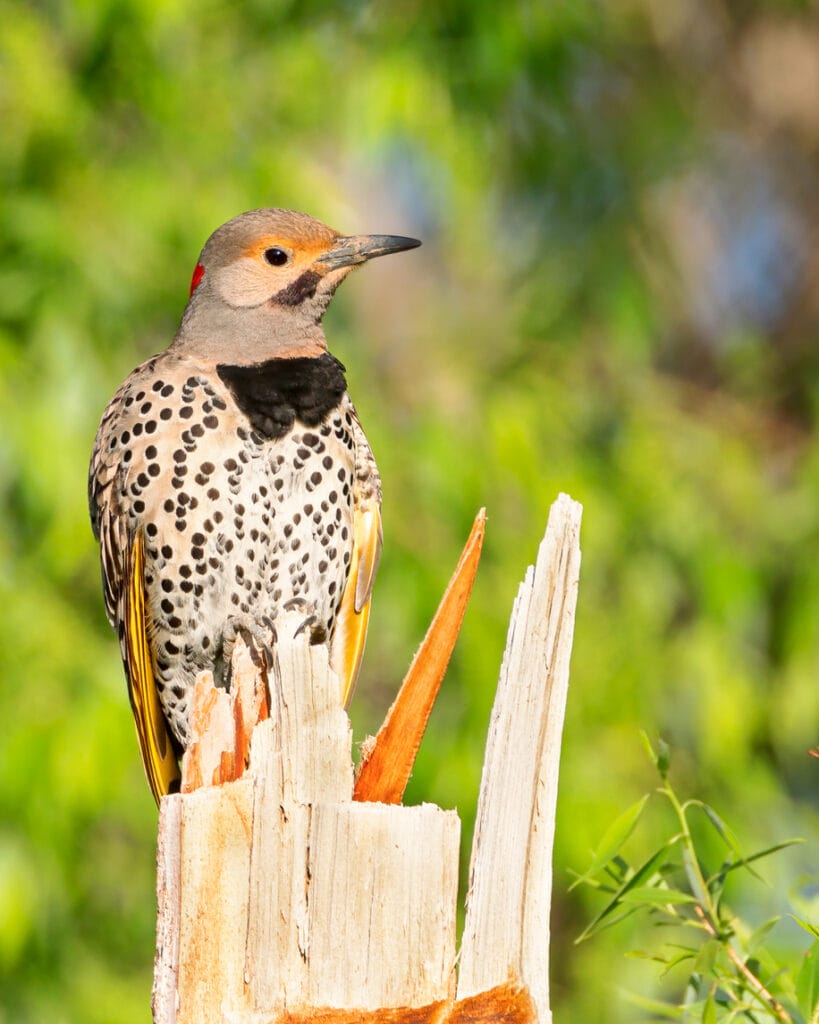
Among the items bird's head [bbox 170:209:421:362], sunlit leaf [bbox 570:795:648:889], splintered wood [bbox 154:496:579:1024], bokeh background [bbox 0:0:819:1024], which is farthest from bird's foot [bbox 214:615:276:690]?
bokeh background [bbox 0:0:819:1024]

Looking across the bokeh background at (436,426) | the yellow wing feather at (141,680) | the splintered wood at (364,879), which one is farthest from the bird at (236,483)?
the bokeh background at (436,426)

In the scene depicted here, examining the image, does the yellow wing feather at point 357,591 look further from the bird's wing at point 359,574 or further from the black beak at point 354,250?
the black beak at point 354,250

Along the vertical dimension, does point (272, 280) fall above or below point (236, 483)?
above

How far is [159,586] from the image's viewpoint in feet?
12.2

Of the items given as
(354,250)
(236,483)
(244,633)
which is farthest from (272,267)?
(244,633)

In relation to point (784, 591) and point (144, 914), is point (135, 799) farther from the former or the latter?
point (784, 591)

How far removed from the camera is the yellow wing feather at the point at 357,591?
3.95 meters

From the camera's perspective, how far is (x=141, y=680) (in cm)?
381

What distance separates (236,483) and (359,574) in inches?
19.4

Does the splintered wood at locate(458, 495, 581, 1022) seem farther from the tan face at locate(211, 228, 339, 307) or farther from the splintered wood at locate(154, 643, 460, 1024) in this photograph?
the tan face at locate(211, 228, 339, 307)

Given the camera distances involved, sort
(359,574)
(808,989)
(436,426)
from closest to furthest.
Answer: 1. (808,989)
2. (359,574)
3. (436,426)

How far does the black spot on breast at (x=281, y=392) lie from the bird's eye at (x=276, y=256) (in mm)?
277

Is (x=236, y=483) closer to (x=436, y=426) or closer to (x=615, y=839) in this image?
(x=615, y=839)

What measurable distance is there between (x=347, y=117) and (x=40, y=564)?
6.59 ft
